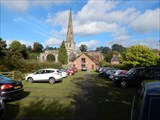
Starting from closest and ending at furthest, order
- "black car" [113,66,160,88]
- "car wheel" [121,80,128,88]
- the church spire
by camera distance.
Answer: "black car" [113,66,160,88]
"car wheel" [121,80,128,88]
the church spire

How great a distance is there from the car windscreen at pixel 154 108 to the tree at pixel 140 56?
60.1 meters

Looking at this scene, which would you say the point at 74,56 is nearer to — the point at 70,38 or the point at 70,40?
the point at 70,40

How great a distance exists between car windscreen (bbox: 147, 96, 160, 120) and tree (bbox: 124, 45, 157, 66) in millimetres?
60123

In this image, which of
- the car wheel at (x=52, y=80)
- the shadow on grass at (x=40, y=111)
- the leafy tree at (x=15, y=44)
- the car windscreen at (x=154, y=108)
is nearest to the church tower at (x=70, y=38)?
the leafy tree at (x=15, y=44)

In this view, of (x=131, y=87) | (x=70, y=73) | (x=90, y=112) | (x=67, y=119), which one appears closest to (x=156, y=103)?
(x=67, y=119)

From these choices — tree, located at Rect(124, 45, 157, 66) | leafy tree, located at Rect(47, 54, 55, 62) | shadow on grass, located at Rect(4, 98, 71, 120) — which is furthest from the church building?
shadow on grass, located at Rect(4, 98, 71, 120)

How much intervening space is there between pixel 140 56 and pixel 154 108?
64.6 metres

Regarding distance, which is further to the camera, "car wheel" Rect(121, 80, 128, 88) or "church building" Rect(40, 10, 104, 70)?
"church building" Rect(40, 10, 104, 70)

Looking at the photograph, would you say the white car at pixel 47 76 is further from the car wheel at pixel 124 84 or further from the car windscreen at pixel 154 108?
the car windscreen at pixel 154 108

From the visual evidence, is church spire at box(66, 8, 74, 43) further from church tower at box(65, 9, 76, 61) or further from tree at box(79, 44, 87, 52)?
tree at box(79, 44, 87, 52)

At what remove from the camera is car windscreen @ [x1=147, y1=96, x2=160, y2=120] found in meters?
2.80

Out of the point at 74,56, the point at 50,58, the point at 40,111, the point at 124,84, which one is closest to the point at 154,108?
the point at 40,111

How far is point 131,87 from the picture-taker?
19.1 meters

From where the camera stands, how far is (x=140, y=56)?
214ft
